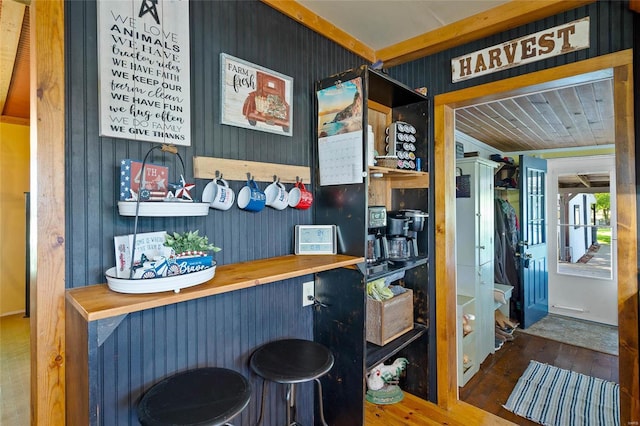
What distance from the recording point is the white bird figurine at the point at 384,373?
214cm

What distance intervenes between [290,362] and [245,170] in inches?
33.6

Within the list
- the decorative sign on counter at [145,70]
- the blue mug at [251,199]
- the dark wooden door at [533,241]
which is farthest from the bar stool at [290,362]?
the dark wooden door at [533,241]

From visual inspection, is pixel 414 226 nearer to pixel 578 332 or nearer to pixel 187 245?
pixel 187 245

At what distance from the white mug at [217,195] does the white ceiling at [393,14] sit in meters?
1.13

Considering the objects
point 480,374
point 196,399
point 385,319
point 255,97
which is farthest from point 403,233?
point 480,374

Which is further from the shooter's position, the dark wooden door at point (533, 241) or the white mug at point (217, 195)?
the dark wooden door at point (533, 241)

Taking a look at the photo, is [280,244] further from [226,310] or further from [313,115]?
[313,115]

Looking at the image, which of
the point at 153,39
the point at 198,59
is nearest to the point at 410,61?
the point at 198,59

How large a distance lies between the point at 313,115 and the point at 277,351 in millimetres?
1243

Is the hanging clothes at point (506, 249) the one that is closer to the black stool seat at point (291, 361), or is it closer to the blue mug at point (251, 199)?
the black stool seat at point (291, 361)

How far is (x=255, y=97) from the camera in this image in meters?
1.54

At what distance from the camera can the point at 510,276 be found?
4.00 metres

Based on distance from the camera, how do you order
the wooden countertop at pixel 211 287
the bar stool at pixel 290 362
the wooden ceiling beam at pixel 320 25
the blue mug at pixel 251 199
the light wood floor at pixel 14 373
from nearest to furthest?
the wooden countertop at pixel 211 287 < the bar stool at pixel 290 362 < the blue mug at pixel 251 199 < the wooden ceiling beam at pixel 320 25 < the light wood floor at pixel 14 373

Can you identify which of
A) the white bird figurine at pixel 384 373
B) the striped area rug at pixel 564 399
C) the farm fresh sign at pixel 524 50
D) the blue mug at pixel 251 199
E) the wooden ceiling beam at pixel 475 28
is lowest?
the striped area rug at pixel 564 399
